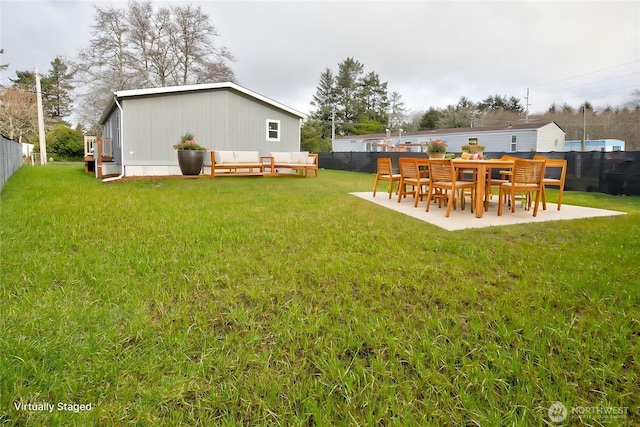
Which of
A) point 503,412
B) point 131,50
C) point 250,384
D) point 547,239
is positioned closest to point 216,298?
point 250,384

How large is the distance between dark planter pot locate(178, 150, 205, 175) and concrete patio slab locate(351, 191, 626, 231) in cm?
627

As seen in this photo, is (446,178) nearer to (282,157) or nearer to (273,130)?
(282,157)

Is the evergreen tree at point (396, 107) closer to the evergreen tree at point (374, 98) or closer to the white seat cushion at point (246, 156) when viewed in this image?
the evergreen tree at point (374, 98)

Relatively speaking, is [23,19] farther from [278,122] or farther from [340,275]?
[340,275]

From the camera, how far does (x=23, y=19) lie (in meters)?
8.74

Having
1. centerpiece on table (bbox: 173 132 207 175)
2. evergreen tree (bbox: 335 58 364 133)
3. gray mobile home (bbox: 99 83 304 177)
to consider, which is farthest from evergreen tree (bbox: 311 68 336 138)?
centerpiece on table (bbox: 173 132 207 175)

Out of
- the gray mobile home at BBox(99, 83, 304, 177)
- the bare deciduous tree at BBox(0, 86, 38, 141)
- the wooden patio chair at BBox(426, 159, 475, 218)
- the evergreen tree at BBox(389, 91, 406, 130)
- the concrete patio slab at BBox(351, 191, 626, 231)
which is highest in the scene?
the evergreen tree at BBox(389, 91, 406, 130)

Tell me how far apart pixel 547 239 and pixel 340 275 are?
7.39 feet

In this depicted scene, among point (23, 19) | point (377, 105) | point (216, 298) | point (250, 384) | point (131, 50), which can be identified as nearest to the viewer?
point (250, 384)

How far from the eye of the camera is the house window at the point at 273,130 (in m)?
12.9

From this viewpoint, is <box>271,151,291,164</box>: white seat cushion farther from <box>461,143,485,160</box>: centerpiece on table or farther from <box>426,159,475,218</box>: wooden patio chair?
<box>426,159,475,218</box>: wooden patio chair

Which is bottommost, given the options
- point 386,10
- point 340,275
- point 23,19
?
point 340,275

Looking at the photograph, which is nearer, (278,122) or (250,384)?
(250,384)

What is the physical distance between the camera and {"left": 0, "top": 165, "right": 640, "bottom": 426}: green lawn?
1319 mm
